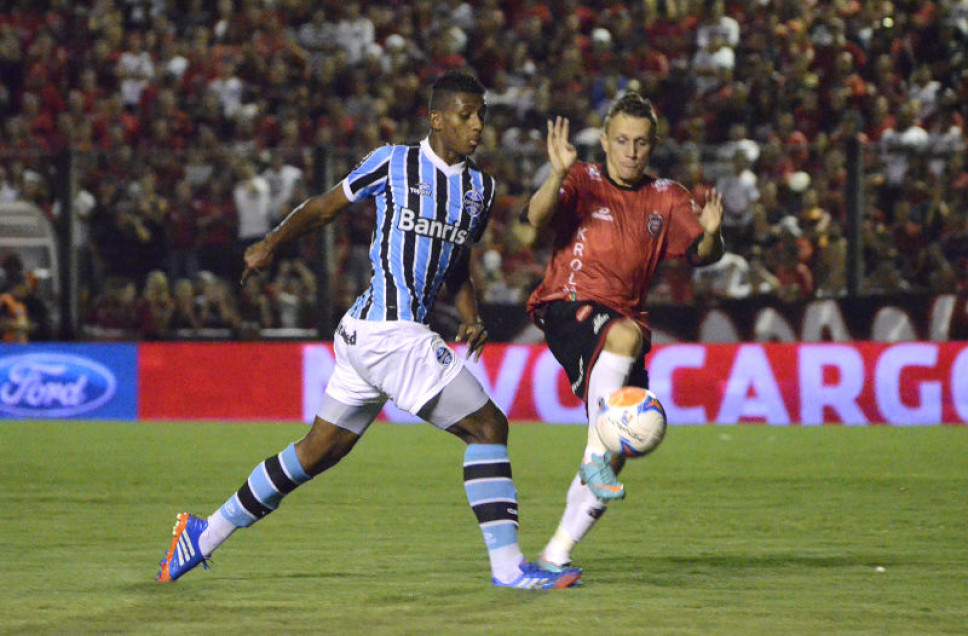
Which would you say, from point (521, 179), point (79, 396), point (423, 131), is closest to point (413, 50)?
point (423, 131)

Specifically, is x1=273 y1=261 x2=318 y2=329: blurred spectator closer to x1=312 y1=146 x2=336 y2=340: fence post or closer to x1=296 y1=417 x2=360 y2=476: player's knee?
x1=312 y1=146 x2=336 y2=340: fence post

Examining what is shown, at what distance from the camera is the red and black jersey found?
20.9ft

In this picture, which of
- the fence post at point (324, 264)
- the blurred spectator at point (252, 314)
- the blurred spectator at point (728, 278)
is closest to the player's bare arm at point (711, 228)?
the blurred spectator at point (728, 278)

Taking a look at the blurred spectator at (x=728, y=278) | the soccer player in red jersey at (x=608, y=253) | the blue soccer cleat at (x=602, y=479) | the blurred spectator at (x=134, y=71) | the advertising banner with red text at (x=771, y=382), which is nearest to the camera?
the blue soccer cleat at (x=602, y=479)

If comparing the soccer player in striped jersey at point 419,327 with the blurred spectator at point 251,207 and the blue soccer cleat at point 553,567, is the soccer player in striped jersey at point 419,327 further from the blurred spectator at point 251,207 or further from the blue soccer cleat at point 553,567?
the blurred spectator at point 251,207

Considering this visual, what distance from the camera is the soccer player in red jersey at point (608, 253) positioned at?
6.14 metres

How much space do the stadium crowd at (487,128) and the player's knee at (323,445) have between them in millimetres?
8029

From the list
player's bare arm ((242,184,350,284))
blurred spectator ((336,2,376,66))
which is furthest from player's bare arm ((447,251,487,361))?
blurred spectator ((336,2,376,66))

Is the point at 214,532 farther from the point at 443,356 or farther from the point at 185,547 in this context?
the point at 443,356

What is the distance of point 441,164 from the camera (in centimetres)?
604

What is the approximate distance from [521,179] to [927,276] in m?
3.61

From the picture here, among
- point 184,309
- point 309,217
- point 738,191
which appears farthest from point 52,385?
point 309,217

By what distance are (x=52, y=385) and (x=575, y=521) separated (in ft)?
30.9

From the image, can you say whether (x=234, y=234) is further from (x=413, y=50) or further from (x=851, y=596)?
(x=851, y=596)
